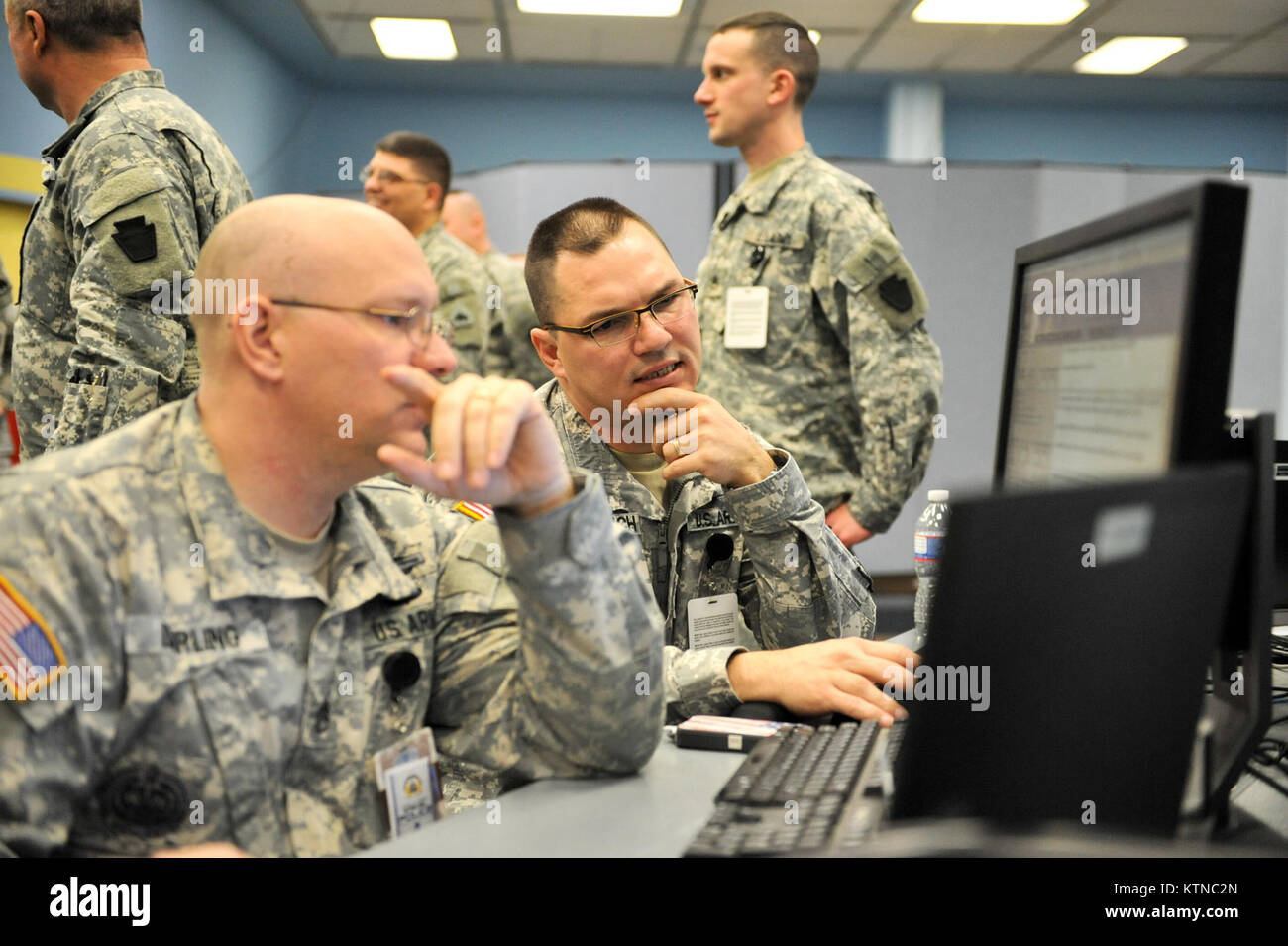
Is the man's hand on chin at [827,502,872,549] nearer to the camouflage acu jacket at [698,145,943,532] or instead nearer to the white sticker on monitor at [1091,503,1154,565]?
the camouflage acu jacket at [698,145,943,532]

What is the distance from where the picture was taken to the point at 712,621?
142 centimetres

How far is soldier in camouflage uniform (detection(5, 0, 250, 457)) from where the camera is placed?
1738 millimetres

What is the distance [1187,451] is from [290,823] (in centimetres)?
77

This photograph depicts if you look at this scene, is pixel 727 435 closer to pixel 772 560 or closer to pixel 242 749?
pixel 772 560

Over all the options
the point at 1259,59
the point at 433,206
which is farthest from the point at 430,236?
the point at 1259,59

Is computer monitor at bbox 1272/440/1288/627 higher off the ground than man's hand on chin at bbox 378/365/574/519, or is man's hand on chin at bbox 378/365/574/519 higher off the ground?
man's hand on chin at bbox 378/365/574/519

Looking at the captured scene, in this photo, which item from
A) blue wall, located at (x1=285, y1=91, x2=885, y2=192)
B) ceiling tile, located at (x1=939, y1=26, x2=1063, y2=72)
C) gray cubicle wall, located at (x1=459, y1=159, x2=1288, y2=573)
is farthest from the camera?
blue wall, located at (x1=285, y1=91, x2=885, y2=192)

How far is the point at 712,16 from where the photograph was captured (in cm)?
557

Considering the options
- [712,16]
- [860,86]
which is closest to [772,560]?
[712,16]

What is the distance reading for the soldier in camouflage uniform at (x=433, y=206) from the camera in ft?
11.8

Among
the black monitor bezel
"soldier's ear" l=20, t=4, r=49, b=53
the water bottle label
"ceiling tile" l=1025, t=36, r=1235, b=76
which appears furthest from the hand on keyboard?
"ceiling tile" l=1025, t=36, r=1235, b=76

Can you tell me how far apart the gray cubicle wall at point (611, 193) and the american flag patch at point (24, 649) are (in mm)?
3925

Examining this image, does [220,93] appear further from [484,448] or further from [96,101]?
[484,448]

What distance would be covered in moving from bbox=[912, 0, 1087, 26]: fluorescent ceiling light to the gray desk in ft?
17.1
